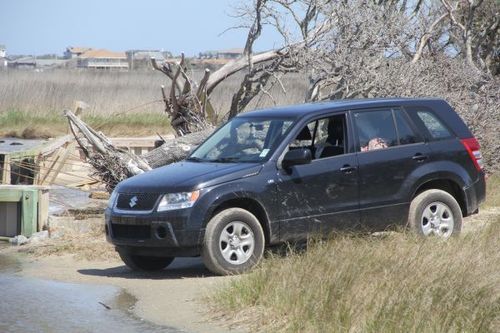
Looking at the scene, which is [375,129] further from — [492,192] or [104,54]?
[104,54]

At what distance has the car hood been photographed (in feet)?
34.4

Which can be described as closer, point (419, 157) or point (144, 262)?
point (144, 262)

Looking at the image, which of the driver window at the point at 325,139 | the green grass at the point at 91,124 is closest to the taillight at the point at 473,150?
the driver window at the point at 325,139

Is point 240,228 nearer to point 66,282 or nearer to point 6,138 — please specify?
point 66,282

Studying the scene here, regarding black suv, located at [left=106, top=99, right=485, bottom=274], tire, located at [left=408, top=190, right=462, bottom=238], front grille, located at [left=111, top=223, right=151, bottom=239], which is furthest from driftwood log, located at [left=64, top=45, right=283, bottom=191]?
tire, located at [left=408, top=190, right=462, bottom=238]

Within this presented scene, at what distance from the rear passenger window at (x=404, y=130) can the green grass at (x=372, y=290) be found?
74.0 inches

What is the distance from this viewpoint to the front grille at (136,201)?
1060 centimetres

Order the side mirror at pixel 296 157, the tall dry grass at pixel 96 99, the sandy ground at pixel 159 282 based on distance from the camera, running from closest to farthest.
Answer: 1. the sandy ground at pixel 159 282
2. the side mirror at pixel 296 157
3. the tall dry grass at pixel 96 99

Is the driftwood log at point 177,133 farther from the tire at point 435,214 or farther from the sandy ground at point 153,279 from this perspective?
the tire at point 435,214

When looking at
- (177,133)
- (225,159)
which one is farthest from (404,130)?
(177,133)

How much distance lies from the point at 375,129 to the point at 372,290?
366 cm

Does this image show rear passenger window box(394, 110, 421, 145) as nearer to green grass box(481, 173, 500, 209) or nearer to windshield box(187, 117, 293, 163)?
windshield box(187, 117, 293, 163)

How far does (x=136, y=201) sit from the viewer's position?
35.3 ft

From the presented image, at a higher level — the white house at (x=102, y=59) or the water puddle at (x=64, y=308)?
the white house at (x=102, y=59)
